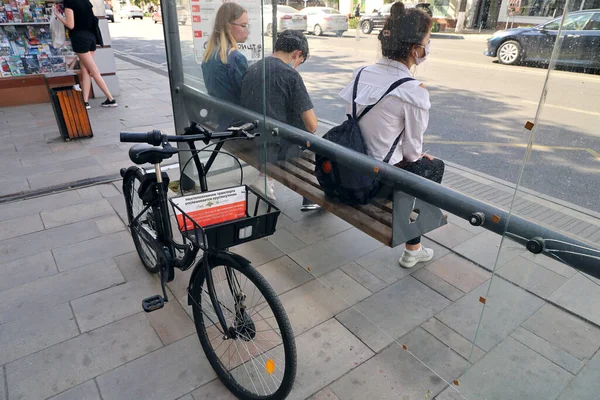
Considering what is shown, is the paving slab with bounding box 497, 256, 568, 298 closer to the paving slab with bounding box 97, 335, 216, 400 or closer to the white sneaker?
the white sneaker

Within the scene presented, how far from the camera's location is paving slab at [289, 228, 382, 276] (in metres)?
3.16

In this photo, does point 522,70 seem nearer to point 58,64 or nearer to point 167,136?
point 167,136

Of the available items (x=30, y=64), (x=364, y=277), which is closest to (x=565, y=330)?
(x=364, y=277)

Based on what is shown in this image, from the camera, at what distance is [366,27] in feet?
9.27

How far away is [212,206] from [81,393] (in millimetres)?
1167

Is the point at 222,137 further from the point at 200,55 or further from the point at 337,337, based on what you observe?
the point at 200,55

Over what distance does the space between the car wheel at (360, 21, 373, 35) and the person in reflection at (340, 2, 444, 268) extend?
19 centimetres

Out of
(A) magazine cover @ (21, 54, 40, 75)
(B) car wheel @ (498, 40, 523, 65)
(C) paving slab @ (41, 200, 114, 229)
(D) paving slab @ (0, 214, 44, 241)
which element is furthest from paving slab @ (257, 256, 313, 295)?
(A) magazine cover @ (21, 54, 40, 75)

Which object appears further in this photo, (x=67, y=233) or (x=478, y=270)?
(x=67, y=233)

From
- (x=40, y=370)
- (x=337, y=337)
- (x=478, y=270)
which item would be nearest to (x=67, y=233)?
(x=40, y=370)

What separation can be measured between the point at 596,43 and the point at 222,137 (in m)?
1.56

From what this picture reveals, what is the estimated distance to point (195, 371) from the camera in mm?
2230

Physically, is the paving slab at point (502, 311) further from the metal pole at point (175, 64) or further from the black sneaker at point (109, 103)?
the black sneaker at point (109, 103)

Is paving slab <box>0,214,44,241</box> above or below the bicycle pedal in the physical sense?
below
